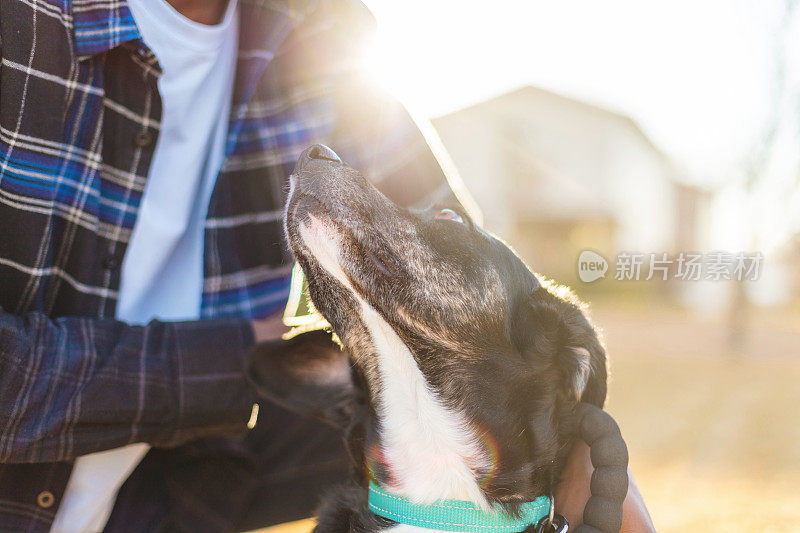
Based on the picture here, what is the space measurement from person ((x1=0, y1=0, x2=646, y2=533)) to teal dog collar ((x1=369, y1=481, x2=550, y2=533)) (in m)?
0.13

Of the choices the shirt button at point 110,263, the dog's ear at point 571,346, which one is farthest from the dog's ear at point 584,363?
the shirt button at point 110,263

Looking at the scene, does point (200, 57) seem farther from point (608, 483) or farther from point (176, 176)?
point (608, 483)

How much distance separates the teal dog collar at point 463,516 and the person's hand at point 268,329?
72 cm

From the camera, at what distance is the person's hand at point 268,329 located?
90.7 inches

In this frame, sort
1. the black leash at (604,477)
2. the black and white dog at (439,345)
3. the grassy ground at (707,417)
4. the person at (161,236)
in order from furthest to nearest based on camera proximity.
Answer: the grassy ground at (707,417) → the person at (161,236) → the black and white dog at (439,345) → the black leash at (604,477)

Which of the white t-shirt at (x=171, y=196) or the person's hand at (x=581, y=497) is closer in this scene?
the person's hand at (x=581, y=497)

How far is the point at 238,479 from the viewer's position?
2.62 metres

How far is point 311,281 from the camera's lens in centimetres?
187

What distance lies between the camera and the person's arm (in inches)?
76.9

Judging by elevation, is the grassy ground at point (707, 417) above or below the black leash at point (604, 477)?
below

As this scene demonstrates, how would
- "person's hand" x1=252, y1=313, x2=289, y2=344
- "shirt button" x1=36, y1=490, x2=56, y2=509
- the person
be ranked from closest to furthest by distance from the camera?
the person → "shirt button" x1=36, y1=490, x2=56, y2=509 → "person's hand" x1=252, y1=313, x2=289, y2=344

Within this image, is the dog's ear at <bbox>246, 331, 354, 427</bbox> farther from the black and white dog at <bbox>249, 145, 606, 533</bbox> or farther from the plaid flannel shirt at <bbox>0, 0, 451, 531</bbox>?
the black and white dog at <bbox>249, 145, 606, 533</bbox>

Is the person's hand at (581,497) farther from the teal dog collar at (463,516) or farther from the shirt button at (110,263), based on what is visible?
the shirt button at (110,263)

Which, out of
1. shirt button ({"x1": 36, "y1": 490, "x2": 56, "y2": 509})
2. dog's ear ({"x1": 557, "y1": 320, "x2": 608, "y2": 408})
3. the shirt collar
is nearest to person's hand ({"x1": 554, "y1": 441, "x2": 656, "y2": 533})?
dog's ear ({"x1": 557, "y1": 320, "x2": 608, "y2": 408})
